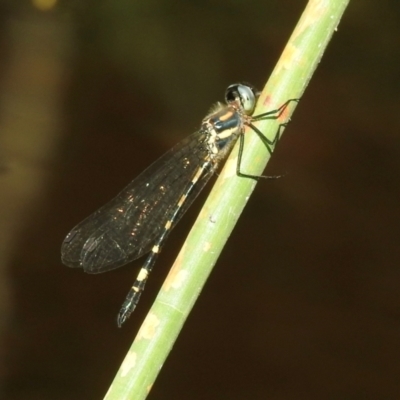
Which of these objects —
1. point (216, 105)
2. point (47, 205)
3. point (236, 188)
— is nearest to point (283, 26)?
point (47, 205)

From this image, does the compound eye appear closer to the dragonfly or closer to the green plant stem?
the dragonfly

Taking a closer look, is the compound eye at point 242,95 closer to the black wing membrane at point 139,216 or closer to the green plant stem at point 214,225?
the black wing membrane at point 139,216

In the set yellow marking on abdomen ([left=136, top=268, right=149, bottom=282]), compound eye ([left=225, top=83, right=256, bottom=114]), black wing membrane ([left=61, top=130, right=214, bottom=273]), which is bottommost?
yellow marking on abdomen ([left=136, top=268, right=149, bottom=282])

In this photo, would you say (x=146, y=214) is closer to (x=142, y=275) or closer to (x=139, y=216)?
(x=139, y=216)

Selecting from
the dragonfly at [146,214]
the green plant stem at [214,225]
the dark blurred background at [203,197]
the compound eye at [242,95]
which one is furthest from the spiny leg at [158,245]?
the dark blurred background at [203,197]

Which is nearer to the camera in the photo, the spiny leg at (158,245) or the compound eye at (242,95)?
the compound eye at (242,95)

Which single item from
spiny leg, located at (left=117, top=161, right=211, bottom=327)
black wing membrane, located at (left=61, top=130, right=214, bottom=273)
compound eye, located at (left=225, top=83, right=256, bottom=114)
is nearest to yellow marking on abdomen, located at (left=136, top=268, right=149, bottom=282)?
spiny leg, located at (left=117, top=161, right=211, bottom=327)

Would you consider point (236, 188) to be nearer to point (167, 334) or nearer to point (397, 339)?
point (167, 334)
